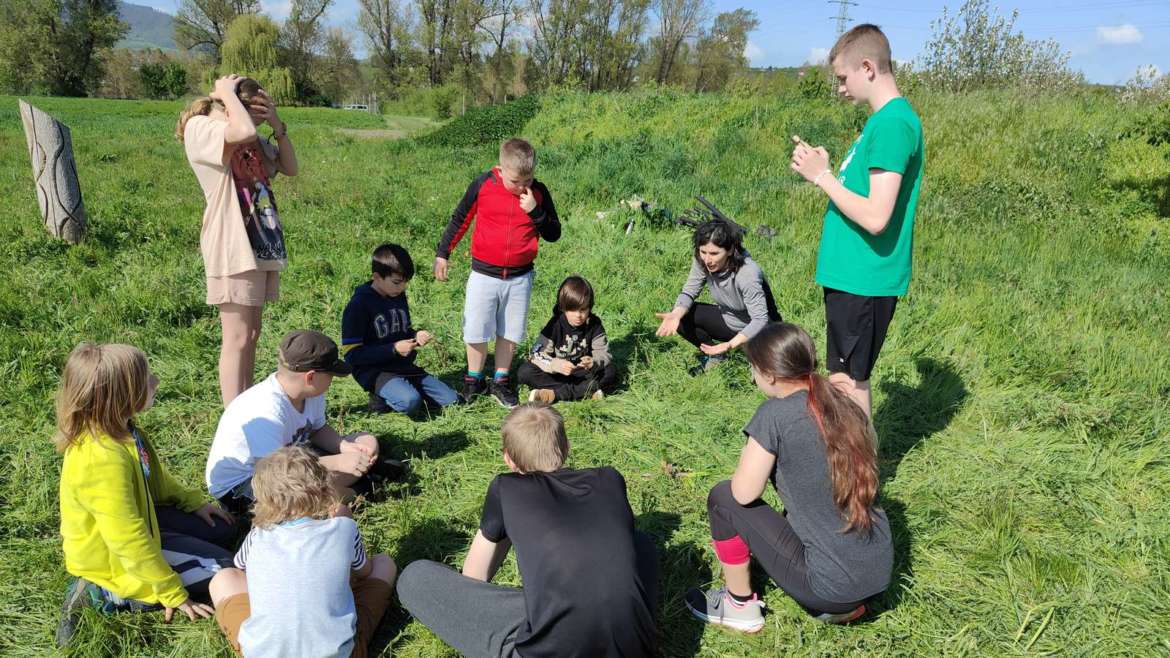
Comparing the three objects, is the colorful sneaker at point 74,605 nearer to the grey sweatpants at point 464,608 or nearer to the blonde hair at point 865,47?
the grey sweatpants at point 464,608

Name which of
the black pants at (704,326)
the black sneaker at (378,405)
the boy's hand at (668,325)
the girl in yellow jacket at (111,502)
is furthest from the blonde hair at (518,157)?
the girl in yellow jacket at (111,502)

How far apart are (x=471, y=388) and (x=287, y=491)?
2249mm

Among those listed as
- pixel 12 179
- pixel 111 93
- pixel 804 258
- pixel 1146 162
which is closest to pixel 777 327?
pixel 804 258

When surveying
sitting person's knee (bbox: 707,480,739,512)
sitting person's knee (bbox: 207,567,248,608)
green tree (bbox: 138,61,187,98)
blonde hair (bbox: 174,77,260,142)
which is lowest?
sitting person's knee (bbox: 207,567,248,608)

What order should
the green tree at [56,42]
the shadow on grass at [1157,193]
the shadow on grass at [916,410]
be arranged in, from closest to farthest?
the shadow on grass at [916,410], the shadow on grass at [1157,193], the green tree at [56,42]

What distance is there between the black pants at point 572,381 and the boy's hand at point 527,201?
1087 millimetres

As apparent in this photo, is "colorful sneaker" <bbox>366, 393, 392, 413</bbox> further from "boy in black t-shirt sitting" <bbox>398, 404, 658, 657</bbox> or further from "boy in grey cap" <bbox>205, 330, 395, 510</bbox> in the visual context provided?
"boy in black t-shirt sitting" <bbox>398, 404, 658, 657</bbox>

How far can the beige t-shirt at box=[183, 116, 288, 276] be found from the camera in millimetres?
3164

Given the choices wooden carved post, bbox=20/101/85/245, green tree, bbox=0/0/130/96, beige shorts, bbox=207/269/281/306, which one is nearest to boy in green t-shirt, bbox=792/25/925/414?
beige shorts, bbox=207/269/281/306

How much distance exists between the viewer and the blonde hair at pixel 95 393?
2.29 meters

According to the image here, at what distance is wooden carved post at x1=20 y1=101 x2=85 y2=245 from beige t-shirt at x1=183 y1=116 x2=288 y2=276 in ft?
16.0

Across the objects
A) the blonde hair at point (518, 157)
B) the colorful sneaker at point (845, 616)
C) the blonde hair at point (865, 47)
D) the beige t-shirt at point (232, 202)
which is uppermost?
the blonde hair at point (865, 47)

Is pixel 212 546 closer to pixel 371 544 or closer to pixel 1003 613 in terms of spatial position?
pixel 371 544

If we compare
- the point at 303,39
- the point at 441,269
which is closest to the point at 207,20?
the point at 303,39
